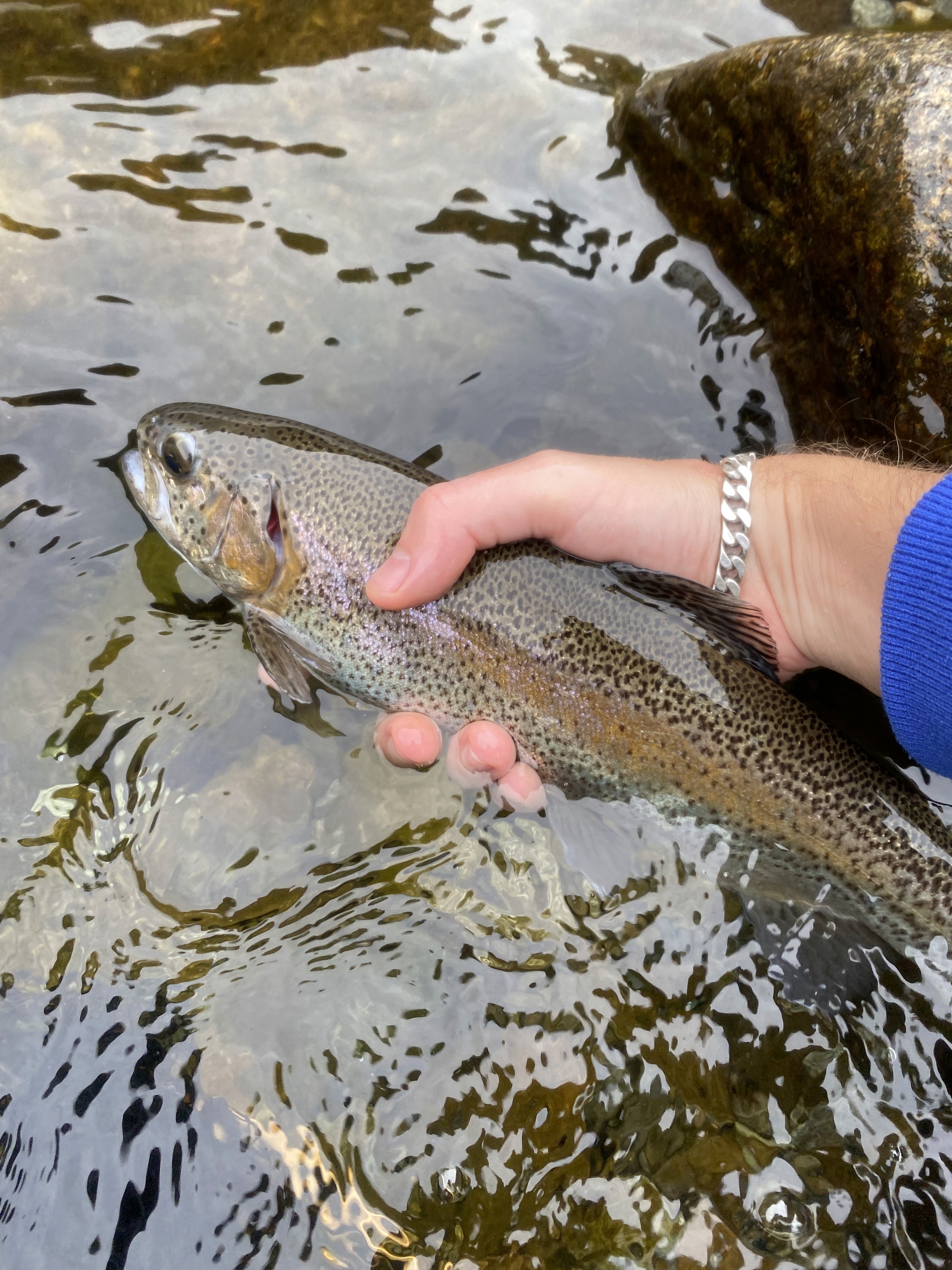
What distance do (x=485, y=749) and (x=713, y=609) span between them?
1.00 meters

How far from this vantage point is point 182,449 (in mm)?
3121

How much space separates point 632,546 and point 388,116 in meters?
2.34

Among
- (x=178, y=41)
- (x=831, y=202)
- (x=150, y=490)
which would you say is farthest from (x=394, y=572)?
(x=178, y=41)

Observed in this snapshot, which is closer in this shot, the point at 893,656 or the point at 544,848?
the point at 893,656

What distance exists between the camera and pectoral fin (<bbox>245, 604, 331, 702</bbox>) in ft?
10.6

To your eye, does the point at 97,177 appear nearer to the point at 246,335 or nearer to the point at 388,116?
the point at 246,335

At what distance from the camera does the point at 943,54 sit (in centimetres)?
305

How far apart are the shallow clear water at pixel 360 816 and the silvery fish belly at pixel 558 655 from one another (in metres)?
0.24

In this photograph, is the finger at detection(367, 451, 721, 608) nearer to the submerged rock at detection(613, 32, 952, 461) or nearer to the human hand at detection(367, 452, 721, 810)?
the human hand at detection(367, 452, 721, 810)

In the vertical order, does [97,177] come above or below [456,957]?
above

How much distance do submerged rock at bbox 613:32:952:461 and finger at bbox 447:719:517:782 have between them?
1.93 m

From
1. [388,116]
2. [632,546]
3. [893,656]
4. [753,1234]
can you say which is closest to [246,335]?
[388,116]

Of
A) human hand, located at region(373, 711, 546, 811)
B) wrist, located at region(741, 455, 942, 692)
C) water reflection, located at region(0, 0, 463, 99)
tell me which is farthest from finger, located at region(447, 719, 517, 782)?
water reflection, located at region(0, 0, 463, 99)

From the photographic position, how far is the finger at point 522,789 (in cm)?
319
